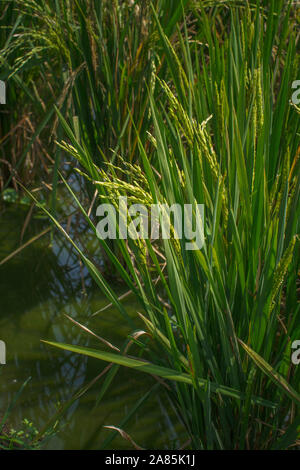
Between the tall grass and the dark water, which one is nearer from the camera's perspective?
the tall grass

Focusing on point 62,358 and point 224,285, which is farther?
point 62,358

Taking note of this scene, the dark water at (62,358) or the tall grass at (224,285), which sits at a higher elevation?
the tall grass at (224,285)

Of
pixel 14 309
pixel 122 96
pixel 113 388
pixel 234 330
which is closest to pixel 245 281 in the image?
pixel 234 330

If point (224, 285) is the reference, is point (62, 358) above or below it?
below

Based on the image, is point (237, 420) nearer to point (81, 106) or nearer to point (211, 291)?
point (211, 291)

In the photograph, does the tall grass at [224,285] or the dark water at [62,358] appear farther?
the dark water at [62,358]

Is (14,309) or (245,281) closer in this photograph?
(245,281)

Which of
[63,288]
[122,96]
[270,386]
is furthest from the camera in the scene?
[63,288]

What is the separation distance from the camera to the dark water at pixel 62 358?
142 centimetres

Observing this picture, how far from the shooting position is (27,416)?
57.4 inches

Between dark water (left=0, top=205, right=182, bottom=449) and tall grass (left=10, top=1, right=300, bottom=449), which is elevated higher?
tall grass (left=10, top=1, right=300, bottom=449)

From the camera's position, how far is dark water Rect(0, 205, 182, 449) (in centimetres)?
142

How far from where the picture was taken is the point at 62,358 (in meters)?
1.66

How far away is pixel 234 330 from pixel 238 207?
245 millimetres
